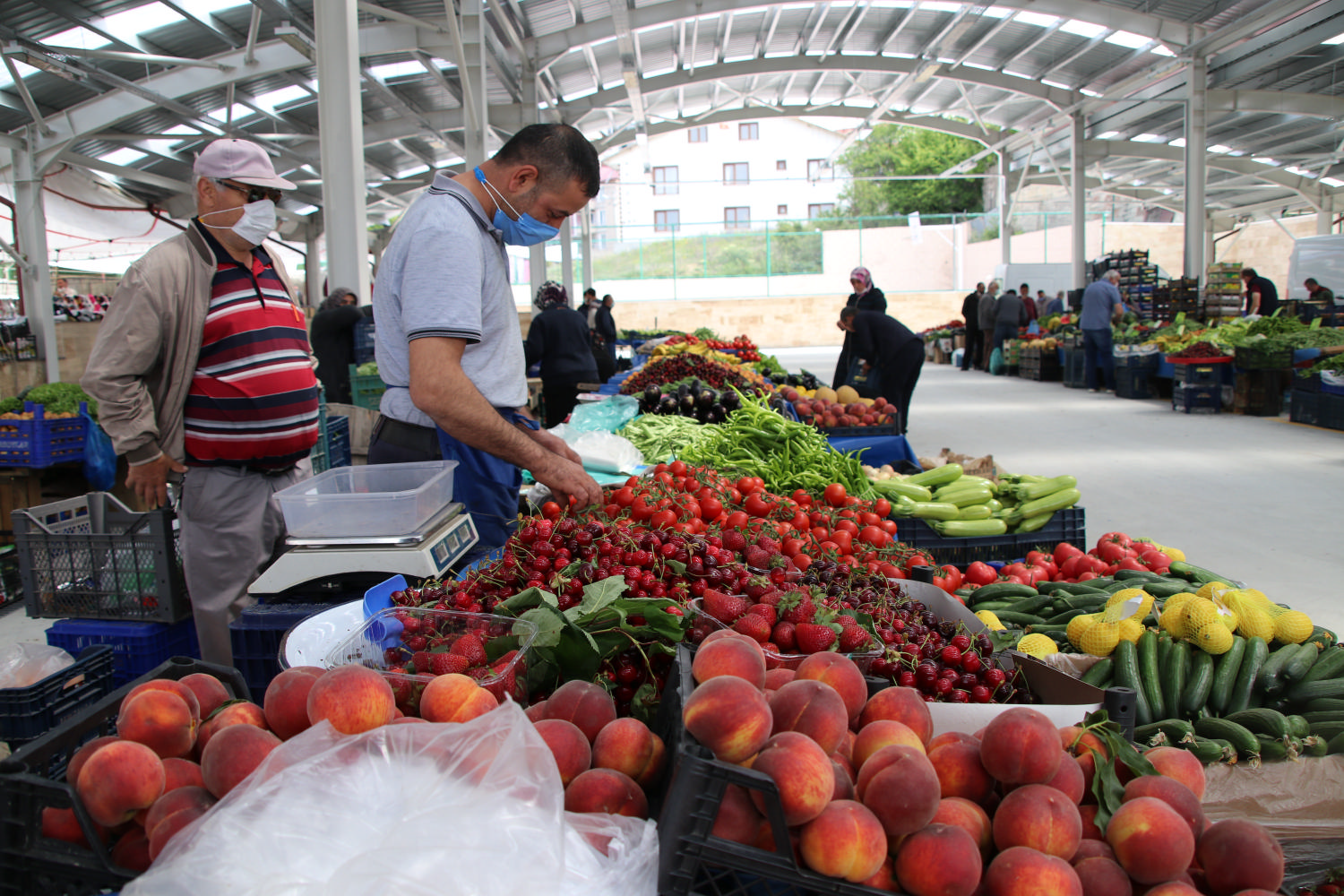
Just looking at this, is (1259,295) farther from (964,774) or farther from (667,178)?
(667,178)

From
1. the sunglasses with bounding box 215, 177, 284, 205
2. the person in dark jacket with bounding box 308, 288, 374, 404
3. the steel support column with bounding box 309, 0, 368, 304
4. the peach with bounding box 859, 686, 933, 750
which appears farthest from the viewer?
the person in dark jacket with bounding box 308, 288, 374, 404

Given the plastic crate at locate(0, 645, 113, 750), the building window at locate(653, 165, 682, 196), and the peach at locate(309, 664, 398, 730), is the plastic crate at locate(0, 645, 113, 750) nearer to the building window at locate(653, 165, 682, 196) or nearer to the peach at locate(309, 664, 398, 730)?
the peach at locate(309, 664, 398, 730)

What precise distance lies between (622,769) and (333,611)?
0.93 metres

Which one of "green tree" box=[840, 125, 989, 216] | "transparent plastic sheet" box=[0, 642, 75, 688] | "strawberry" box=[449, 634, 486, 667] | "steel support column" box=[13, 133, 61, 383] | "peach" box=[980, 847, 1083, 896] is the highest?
"green tree" box=[840, 125, 989, 216]

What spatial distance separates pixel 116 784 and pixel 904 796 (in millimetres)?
918

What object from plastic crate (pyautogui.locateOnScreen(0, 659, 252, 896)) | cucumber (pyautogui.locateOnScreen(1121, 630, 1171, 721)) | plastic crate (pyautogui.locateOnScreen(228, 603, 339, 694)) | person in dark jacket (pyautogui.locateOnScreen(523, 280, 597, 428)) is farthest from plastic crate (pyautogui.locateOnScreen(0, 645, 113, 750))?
person in dark jacket (pyautogui.locateOnScreen(523, 280, 597, 428))

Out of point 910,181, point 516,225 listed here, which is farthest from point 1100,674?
point 910,181

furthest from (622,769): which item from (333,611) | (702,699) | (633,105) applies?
(633,105)

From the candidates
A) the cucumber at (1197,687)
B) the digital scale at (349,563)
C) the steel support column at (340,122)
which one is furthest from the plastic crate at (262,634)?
the steel support column at (340,122)

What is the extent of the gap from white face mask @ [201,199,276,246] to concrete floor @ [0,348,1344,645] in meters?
2.61

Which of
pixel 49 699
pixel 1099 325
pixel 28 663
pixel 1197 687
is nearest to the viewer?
pixel 49 699

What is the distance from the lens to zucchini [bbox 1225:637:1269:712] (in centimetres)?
231

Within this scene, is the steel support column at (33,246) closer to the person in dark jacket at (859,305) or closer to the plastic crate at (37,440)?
the plastic crate at (37,440)

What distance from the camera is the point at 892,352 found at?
7.71 m
